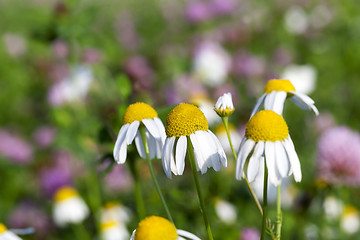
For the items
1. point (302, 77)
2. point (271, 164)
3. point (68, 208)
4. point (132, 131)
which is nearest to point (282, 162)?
point (271, 164)

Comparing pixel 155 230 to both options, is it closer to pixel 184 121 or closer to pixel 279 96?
pixel 184 121

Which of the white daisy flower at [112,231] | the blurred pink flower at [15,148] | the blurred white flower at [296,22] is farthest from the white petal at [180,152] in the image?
the blurred white flower at [296,22]

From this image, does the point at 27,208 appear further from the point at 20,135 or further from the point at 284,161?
the point at 284,161

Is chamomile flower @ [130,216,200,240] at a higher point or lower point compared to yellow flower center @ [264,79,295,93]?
lower

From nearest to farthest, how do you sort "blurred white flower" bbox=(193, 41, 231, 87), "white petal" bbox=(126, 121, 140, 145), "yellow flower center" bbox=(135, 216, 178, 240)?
"yellow flower center" bbox=(135, 216, 178, 240), "white petal" bbox=(126, 121, 140, 145), "blurred white flower" bbox=(193, 41, 231, 87)

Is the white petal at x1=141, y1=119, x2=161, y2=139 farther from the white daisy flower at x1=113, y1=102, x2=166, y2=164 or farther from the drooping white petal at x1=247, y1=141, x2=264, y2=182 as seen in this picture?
the drooping white petal at x1=247, y1=141, x2=264, y2=182

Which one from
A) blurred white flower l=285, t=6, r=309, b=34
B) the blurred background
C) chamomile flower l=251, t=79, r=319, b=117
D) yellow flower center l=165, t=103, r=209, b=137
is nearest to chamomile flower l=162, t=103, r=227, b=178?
yellow flower center l=165, t=103, r=209, b=137
